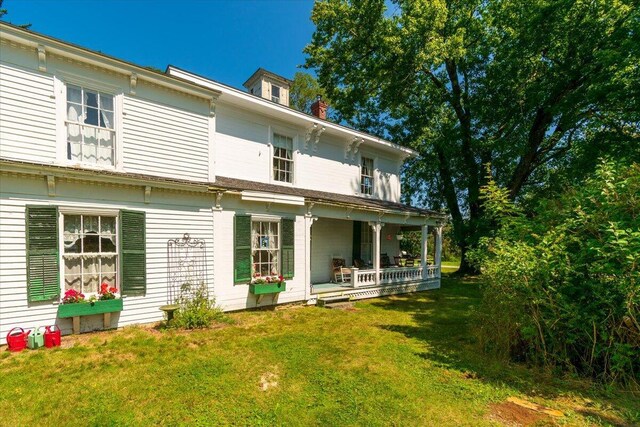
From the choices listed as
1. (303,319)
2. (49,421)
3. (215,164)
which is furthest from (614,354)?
(215,164)

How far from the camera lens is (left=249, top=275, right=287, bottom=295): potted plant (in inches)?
344

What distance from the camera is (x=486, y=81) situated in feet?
52.3

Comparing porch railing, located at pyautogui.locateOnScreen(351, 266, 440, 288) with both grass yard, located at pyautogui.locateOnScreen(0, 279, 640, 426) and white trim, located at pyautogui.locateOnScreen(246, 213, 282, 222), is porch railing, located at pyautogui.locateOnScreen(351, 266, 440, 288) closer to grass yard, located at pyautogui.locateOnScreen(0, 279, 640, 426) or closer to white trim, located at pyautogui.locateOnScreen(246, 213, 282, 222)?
white trim, located at pyautogui.locateOnScreen(246, 213, 282, 222)

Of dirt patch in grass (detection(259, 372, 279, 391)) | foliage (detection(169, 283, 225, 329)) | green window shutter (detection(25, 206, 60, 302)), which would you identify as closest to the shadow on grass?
dirt patch in grass (detection(259, 372, 279, 391))

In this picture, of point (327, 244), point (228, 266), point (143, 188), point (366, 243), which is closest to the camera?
point (143, 188)

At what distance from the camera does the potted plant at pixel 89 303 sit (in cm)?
610

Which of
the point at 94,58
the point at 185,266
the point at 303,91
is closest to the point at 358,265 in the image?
the point at 185,266

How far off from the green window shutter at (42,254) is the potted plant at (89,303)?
0.83ft

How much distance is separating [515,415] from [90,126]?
31.2 ft

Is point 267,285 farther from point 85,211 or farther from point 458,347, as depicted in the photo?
point 458,347

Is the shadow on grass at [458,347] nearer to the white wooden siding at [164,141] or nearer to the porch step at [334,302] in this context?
the porch step at [334,302]

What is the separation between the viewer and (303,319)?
8336 mm

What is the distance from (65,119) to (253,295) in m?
6.31

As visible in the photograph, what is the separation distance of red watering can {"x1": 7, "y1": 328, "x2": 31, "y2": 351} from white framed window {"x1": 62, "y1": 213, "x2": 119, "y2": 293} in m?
1.04
